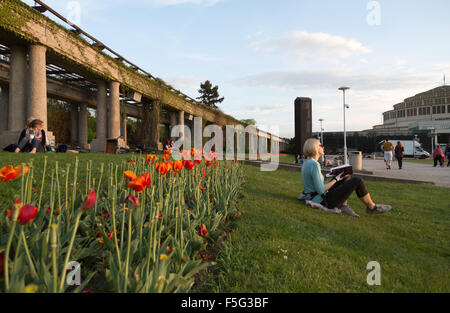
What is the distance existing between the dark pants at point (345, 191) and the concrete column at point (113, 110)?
43.2 ft

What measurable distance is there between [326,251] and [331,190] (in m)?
1.82

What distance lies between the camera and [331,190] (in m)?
3.99

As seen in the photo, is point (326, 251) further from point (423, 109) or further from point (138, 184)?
point (423, 109)

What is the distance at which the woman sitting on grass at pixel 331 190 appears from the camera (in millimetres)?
3848

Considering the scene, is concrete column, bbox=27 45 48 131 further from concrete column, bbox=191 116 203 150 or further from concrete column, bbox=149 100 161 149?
concrete column, bbox=191 116 203 150

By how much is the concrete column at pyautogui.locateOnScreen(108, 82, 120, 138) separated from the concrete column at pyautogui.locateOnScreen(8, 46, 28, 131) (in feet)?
14.5

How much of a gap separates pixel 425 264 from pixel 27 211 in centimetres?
291

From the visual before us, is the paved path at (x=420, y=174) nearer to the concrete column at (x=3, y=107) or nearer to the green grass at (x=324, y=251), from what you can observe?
the green grass at (x=324, y=251)

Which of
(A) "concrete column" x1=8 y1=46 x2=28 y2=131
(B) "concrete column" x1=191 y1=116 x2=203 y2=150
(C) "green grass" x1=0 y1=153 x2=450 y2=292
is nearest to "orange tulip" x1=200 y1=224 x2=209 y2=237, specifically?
(C) "green grass" x1=0 y1=153 x2=450 y2=292

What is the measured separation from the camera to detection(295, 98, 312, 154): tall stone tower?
12188 millimetres

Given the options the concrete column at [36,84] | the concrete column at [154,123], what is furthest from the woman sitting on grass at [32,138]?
the concrete column at [154,123]

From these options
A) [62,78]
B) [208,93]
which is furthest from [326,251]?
[208,93]
